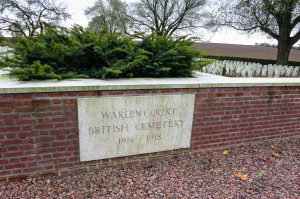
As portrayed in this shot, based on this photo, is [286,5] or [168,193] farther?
[286,5]

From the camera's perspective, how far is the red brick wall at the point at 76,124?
2361mm

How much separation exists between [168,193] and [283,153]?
2325mm

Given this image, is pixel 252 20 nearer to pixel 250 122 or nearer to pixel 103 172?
pixel 250 122

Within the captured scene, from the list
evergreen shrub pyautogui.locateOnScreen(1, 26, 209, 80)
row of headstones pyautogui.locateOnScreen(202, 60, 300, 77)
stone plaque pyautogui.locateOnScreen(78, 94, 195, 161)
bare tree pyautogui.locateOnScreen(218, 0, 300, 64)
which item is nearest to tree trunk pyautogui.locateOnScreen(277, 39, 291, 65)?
bare tree pyautogui.locateOnScreen(218, 0, 300, 64)

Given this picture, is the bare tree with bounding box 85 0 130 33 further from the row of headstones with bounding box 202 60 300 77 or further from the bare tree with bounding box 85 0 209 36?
the row of headstones with bounding box 202 60 300 77

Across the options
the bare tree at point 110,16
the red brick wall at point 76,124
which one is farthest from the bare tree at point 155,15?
the red brick wall at point 76,124

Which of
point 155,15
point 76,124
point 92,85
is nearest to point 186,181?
point 76,124

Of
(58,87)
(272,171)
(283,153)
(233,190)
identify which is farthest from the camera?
(283,153)

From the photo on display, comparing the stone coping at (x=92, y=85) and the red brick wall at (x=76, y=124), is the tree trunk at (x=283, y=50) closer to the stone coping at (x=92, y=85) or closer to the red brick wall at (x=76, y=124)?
the red brick wall at (x=76, y=124)

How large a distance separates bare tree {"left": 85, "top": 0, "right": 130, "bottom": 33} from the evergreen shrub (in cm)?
2235

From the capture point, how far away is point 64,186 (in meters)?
2.49

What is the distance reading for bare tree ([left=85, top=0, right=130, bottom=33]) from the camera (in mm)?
25734

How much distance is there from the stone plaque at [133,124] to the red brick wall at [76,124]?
0.09 meters

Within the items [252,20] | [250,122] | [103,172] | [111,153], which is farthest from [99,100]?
[252,20]
